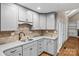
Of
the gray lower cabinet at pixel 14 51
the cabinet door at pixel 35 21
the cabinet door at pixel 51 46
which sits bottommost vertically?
the cabinet door at pixel 51 46

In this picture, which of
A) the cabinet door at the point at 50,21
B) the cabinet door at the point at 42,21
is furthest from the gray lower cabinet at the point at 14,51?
the cabinet door at the point at 50,21

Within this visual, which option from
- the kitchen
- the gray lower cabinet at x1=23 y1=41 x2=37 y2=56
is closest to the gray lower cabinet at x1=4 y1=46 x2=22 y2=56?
the kitchen

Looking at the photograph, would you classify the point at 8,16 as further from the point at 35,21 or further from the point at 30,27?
the point at 35,21

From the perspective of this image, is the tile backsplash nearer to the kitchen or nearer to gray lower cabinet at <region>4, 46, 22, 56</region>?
the kitchen

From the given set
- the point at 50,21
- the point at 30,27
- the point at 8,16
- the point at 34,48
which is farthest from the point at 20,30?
the point at 50,21

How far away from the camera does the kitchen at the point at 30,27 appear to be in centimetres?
198

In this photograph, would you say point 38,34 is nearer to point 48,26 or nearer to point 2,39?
point 48,26

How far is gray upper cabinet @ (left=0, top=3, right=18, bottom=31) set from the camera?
190 centimetres

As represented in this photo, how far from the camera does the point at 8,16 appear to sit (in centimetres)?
205

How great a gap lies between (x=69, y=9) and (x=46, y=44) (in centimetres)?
125

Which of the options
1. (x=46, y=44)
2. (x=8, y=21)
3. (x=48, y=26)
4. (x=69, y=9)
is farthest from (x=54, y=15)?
(x=8, y=21)

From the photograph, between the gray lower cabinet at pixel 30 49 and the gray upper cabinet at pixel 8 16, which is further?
the gray lower cabinet at pixel 30 49

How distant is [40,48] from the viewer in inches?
117

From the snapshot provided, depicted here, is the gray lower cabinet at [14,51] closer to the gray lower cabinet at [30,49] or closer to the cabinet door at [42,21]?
the gray lower cabinet at [30,49]
